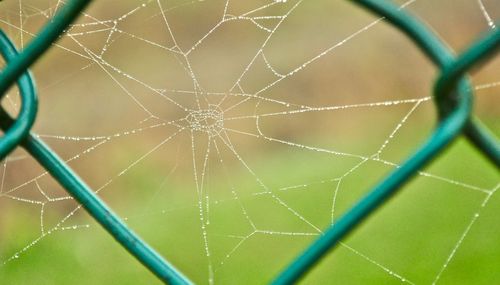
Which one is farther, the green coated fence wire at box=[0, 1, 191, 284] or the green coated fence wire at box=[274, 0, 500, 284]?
the green coated fence wire at box=[0, 1, 191, 284]

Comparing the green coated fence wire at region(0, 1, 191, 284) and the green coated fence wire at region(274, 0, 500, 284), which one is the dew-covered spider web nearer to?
the green coated fence wire at region(0, 1, 191, 284)

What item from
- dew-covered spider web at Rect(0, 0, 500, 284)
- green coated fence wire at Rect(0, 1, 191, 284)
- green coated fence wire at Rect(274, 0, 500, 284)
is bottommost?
dew-covered spider web at Rect(0, 0, 500, 284)

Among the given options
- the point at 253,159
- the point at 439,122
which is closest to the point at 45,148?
the point at 439,122

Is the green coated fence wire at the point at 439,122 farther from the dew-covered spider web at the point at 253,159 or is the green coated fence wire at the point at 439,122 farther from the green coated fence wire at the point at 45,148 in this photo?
the dew-covered spider web at the point at 253,159

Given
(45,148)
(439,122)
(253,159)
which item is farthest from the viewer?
(253,159)

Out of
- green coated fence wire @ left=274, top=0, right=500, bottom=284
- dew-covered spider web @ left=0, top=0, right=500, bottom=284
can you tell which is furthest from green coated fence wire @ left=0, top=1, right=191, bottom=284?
dew-covered spider web @ left=0, top=0, right=500, bottom=284

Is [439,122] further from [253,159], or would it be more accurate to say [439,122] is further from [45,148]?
[253,159]

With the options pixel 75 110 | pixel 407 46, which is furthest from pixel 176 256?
pixel 407 46

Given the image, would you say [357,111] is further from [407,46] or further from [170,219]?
[170,219]

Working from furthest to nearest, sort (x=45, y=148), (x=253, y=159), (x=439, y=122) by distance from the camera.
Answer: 1. (x=253, y=159)
2. (x=45, y=148)
3. (x=439, y=122)
